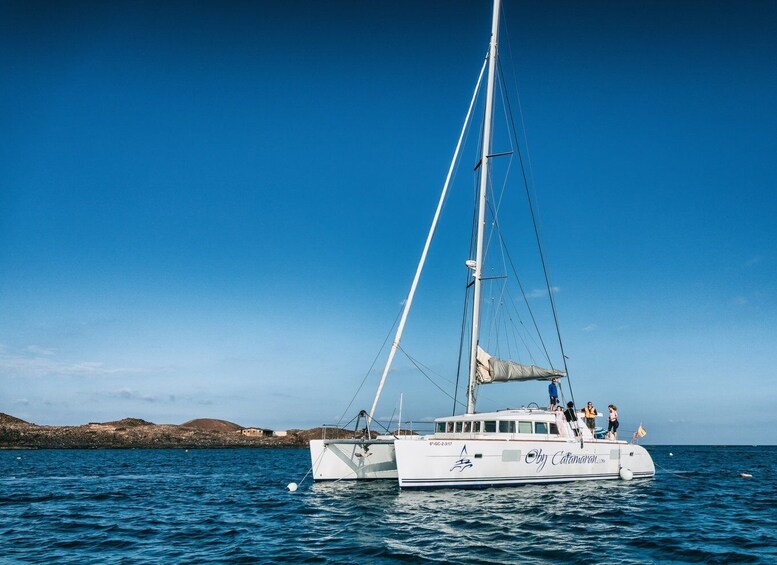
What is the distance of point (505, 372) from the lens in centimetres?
2294

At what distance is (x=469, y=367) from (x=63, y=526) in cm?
1500

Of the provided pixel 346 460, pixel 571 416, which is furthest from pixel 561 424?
pixel 346 460

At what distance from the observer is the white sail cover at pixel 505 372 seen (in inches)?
904

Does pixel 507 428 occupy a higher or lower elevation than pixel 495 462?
higher

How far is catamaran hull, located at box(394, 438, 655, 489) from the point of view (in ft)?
61.6

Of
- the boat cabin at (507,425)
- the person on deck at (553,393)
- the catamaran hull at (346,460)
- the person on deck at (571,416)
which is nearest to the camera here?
the boat cabin at (507,425)

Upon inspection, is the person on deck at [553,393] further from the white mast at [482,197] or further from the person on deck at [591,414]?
the white mast at [482,197]

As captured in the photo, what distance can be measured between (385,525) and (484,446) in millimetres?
6318

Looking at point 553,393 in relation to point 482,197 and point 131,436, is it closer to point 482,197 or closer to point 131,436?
point 482,197

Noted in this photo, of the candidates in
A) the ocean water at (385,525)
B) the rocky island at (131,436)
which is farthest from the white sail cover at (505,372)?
the rocky island at (131,436)

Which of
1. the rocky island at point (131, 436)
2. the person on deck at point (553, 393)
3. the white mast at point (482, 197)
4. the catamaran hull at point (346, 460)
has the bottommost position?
the rocky island at point (131, 436)

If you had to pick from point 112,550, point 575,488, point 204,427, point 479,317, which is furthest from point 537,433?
point 204,427

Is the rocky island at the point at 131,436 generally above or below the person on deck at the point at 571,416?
below

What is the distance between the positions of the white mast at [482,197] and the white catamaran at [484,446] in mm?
42
